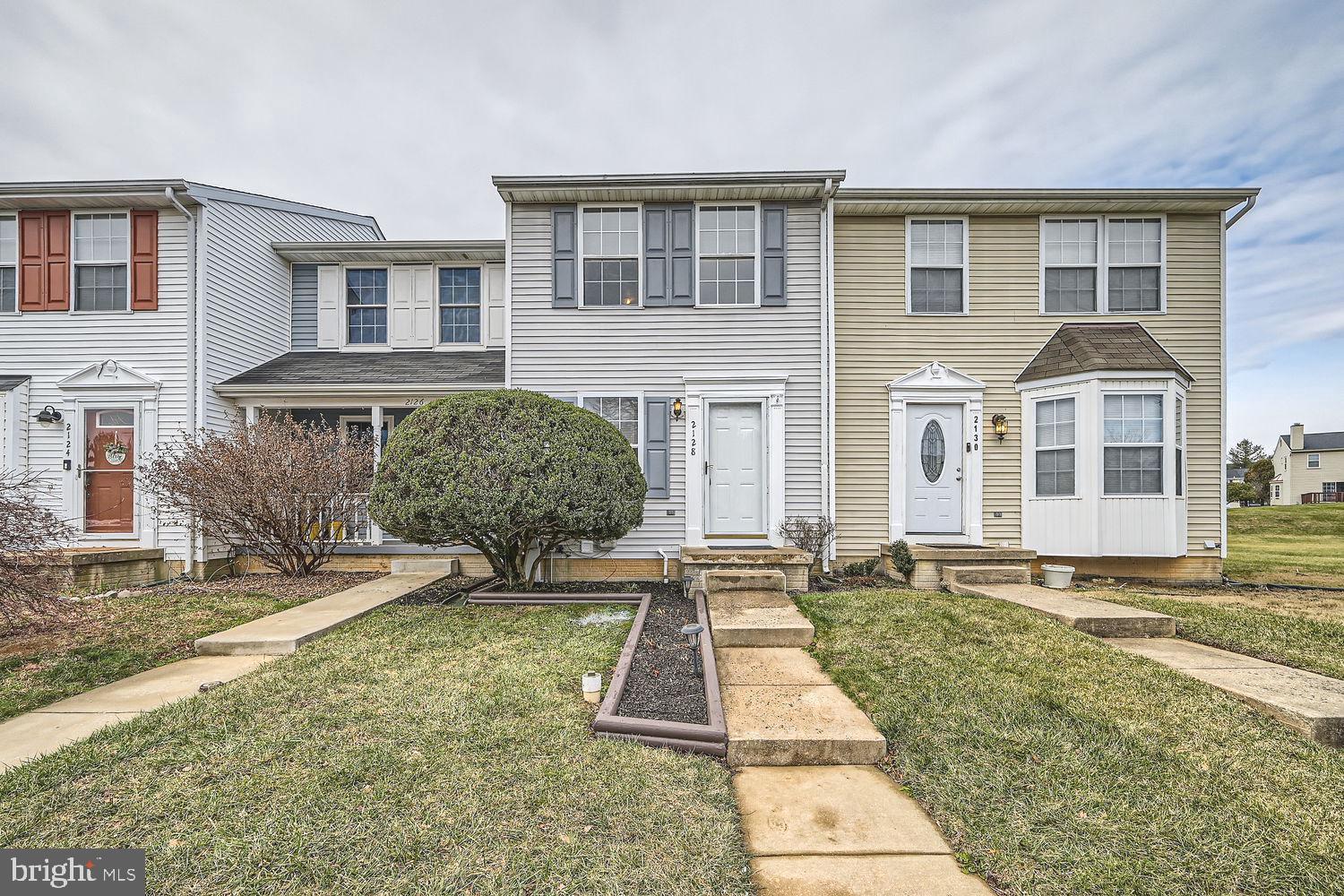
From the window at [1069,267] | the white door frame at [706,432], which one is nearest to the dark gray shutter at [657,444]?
the white door frame at [706,432]

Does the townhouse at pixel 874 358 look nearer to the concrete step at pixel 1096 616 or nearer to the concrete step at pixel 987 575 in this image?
the concrete step at pixel 987 575

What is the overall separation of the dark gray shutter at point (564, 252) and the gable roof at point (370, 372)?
5.46 ft

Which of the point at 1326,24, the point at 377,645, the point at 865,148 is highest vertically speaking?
the point at 865,148

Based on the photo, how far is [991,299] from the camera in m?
8.02

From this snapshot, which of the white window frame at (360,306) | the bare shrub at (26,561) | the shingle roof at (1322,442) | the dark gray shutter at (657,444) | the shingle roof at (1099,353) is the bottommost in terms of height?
the bare shrub at (26,561)

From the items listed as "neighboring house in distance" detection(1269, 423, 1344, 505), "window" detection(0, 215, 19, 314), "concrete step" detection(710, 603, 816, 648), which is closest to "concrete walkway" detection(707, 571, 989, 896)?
"concrete step" detection(710, 603, 816, 648)

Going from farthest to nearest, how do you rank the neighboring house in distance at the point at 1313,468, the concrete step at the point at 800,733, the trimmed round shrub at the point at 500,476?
the neighboring house in distance at the point at 1313,468, the trimmed round shrub at the point at 500,476, the concrete step at the point at 800,733

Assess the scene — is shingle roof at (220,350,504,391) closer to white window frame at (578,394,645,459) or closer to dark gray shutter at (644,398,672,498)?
white window frame at (578,394,645,459)

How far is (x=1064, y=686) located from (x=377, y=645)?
16.9 feet

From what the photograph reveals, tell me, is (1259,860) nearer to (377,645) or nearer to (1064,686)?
(1064,686)

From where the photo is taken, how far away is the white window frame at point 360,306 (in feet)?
31.6

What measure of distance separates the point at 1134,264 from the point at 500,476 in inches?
371

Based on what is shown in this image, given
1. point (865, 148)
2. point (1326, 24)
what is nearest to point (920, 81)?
point (1326, 24)

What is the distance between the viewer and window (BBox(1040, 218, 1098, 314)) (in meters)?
7.99
